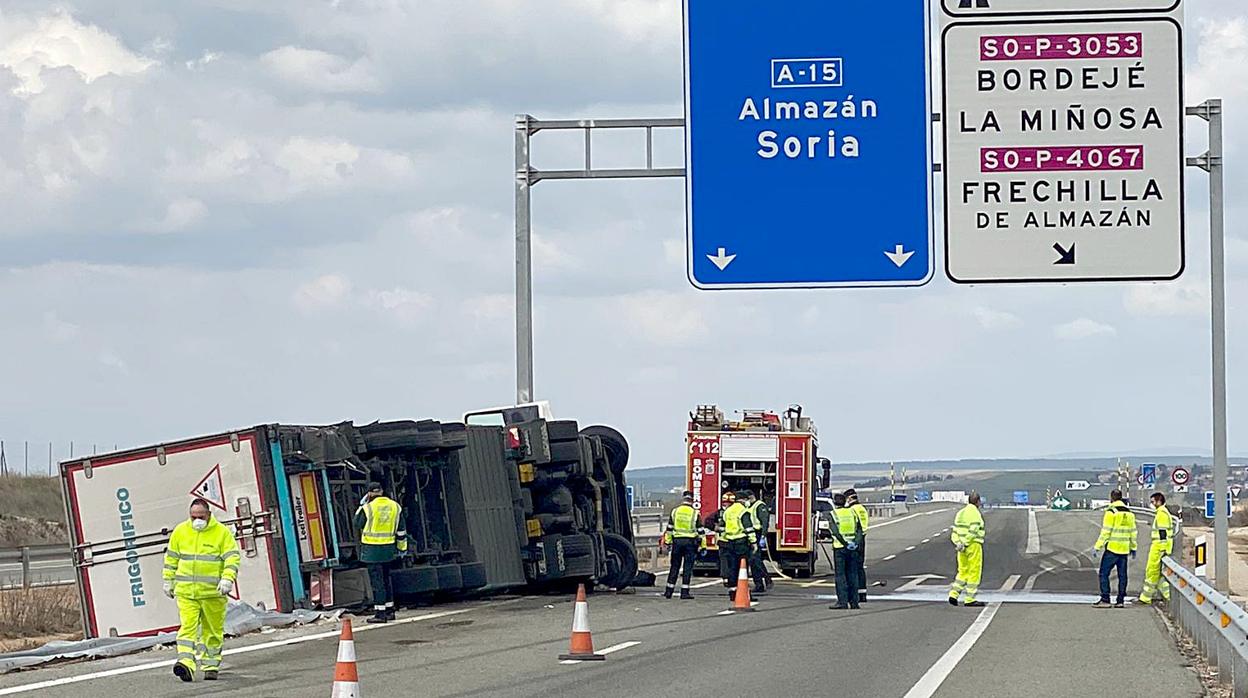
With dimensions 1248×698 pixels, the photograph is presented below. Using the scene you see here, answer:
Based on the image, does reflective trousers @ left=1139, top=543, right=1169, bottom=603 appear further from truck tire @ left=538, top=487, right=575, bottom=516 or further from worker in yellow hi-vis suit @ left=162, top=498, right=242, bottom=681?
worker in yellow hi-vis suit @ left=162, top=498, right=242, bottom=681

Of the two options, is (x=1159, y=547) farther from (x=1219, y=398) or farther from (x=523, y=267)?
(x=523, y=267)

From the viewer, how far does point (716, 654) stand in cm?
1756

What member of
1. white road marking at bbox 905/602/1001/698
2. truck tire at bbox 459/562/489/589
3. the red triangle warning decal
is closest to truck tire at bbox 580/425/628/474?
truck tire at bbox 459/562/489/589

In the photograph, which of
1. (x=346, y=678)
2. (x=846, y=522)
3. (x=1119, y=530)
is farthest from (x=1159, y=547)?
(x=346, y=678)

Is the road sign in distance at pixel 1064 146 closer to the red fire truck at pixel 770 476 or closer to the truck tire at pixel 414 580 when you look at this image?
the truck tire at pixel 414 580

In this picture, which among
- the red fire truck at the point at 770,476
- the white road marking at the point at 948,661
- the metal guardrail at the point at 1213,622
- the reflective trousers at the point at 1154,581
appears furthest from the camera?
the red fire truck at the point at 770,476

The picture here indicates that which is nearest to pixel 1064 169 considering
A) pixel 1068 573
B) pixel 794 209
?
pixel 794 209

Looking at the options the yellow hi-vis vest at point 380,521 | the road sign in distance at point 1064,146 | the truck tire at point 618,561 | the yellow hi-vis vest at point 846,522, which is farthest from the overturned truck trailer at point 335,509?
the road sign in distance at point 1064,146

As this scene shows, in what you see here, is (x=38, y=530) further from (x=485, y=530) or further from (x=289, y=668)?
(x=289, y=668)

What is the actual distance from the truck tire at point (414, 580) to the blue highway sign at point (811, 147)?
353 inches

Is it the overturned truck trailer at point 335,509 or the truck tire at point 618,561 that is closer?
the overturned truck trailer at point 335,509

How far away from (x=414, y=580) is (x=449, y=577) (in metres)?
0.81

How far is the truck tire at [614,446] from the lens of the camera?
27.7 m

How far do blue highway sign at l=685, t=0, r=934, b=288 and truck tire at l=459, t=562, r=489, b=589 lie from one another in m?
9.77
